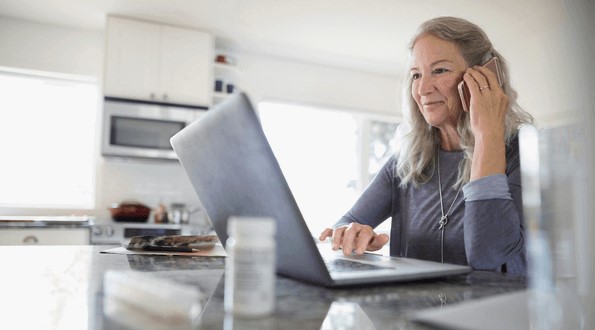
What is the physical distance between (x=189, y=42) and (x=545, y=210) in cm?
396

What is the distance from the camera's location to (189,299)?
438 mm

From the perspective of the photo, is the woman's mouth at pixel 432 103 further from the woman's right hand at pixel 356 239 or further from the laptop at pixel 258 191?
the laptop at pixel 258 191

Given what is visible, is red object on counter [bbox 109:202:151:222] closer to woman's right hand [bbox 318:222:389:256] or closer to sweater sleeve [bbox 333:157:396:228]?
sweater sleeve [bbox 333:157:396:228]

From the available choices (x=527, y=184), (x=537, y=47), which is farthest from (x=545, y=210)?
(x=537, y=47)

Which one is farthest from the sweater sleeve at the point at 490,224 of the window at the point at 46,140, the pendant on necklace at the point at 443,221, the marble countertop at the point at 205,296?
the window at the point at 46,140

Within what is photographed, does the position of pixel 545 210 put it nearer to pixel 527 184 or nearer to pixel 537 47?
pixel 527 184

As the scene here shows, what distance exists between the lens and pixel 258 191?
611 millimetres

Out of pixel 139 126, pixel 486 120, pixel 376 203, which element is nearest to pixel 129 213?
pixel 139 126

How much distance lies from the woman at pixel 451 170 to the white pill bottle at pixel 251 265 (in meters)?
0.53

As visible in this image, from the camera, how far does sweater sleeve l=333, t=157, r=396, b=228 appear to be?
145 centimetres

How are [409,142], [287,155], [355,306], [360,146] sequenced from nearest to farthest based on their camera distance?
[355,306]
[409,142]
[287,155]
[360,146]

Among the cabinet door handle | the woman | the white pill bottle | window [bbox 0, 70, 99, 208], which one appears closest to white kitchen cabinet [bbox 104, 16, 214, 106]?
window [bbox 0, 70, 99, 208]

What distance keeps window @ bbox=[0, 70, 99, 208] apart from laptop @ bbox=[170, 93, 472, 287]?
12.1ft

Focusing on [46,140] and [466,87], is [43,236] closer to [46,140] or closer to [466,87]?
[46,140]
